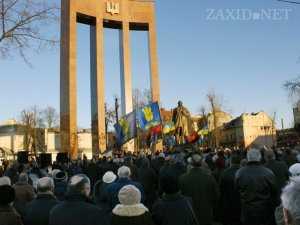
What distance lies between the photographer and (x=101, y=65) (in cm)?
4991

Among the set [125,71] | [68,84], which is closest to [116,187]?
[68,84]

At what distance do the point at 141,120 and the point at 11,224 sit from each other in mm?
18712

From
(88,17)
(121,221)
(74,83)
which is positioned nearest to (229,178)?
(121,221)

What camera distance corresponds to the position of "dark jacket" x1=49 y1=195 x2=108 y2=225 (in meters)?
4.61

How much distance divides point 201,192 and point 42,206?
2.88 m

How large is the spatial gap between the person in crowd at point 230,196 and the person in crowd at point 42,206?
171 inches

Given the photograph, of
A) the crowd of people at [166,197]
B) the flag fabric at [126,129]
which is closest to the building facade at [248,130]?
the flag fabric at [126,129]

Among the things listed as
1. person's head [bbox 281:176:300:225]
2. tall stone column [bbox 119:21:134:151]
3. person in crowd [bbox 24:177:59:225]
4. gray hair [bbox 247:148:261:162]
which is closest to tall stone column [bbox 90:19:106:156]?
tall stone column [bbox 119:21:134:151]

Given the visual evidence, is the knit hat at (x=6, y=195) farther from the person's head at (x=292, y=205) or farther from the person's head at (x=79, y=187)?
the person's head at (x=292, y=205)

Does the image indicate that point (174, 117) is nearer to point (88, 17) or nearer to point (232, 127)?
point (88, 17)

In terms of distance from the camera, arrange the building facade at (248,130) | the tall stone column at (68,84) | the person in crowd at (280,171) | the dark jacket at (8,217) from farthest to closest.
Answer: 1. the building facade at (248,130)
2. the tall stone column at (68,84)
3. the person in crowd at (280,171)
4. the dark jacket at (8,217)

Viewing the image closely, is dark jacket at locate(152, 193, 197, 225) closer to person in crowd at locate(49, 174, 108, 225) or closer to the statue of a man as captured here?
person in crowd at locate(49, 174, 108, 225)

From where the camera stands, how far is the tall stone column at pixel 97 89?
157 feet

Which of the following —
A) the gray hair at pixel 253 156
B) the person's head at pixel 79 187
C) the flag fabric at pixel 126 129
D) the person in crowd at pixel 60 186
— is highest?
the flag fabric at pixel 126 129
